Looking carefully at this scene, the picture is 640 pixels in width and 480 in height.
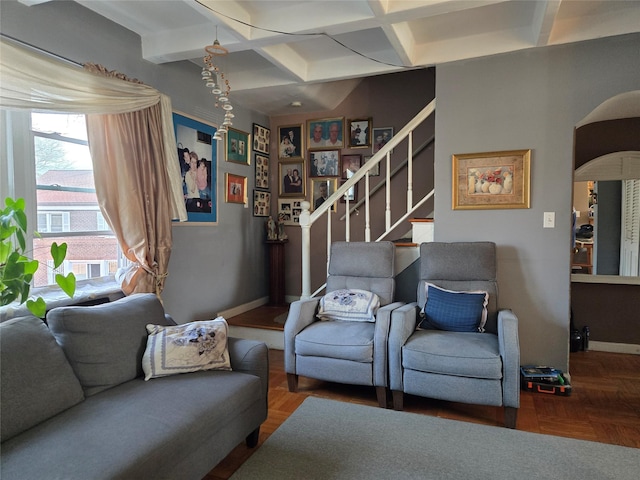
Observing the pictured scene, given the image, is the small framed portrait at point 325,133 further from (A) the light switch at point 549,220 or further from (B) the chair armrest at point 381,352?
(B) the chair armrest at point 381,352

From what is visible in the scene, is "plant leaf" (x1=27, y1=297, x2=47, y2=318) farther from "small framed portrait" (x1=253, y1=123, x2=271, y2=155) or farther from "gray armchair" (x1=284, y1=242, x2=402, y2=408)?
"small framed portrait" (x1=253, y1=123, x2=271, y2=155)

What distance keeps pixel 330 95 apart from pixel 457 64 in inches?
61.8

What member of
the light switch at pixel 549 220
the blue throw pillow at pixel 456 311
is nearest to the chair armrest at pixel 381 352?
the blue throw pillow at pixel 456 311

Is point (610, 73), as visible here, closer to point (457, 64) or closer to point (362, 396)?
point (457, 64)

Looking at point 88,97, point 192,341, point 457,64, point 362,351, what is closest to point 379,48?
point 457,64

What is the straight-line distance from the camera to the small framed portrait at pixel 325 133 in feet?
14.9

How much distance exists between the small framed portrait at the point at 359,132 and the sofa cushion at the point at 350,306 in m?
2.12

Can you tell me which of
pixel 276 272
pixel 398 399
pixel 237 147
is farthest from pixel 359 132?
pixel 398 399

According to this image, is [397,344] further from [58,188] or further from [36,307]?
[58,188]

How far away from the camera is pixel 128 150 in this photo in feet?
8.80

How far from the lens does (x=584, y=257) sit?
141 inches

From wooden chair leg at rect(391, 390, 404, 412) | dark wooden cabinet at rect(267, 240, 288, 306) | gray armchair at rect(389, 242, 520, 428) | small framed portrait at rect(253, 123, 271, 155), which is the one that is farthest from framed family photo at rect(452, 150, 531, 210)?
small framed portrait at rect(253, 123, 271, 155)

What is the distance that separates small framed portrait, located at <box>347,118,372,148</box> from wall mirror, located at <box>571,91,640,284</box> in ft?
6.54

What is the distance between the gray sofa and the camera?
132cm
